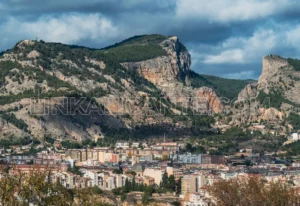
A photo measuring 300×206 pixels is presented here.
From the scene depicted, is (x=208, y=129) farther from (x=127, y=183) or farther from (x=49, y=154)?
(x=127, y=183)

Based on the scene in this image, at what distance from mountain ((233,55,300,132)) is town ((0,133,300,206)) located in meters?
18.2

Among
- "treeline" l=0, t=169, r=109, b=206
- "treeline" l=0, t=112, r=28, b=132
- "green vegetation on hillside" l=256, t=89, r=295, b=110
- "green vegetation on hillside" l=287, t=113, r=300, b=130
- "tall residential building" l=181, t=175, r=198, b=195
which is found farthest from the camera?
"green vegetation on hillside" l=256, t=89, r=295, b=110

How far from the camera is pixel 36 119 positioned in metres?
150

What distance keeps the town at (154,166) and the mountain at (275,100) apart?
18.2 metres

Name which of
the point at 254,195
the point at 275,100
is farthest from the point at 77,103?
the point at 254,195

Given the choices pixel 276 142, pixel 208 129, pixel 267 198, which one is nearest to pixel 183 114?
pixel 208 129

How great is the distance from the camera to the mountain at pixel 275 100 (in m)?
172

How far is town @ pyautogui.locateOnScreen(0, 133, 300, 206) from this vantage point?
9344 cm

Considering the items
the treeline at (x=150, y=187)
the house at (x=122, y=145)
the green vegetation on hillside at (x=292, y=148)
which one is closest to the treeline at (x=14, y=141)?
the house at (x=122, y=145)

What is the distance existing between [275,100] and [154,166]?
6791cm

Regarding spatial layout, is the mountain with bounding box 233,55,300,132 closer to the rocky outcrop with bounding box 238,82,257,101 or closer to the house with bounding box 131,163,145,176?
the rocky outcrop with bounding box 238,82,257,101

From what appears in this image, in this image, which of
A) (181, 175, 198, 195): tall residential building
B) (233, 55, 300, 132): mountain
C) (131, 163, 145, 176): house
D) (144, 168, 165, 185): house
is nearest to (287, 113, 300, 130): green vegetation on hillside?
(233, 55, 300, 132): mountain

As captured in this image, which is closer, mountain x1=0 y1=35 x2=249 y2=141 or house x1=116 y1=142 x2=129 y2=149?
house x1=116 y1=142 x2=129 y2=149

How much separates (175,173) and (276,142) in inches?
1951
